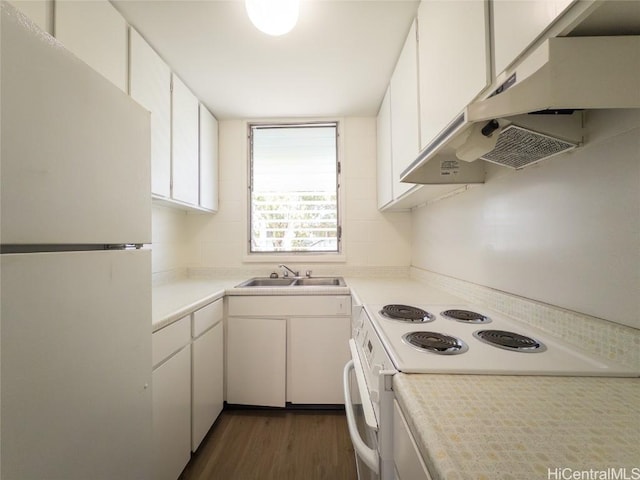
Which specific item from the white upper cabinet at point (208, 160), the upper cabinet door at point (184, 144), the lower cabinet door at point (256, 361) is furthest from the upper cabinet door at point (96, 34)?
the lower cabinet door at point (256, 361)

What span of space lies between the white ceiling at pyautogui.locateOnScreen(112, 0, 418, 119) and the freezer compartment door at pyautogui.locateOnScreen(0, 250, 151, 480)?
4.31ft

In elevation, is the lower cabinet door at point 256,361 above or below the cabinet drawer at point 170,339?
below

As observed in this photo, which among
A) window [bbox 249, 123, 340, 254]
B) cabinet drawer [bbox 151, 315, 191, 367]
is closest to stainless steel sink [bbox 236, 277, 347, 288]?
window [bbox 249, 123, 340, 254]

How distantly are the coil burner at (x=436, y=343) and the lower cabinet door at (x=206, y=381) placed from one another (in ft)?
3.89

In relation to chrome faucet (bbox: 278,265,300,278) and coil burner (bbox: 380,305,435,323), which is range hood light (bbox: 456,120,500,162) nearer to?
coil burner (bbox: 380,305,435,323)

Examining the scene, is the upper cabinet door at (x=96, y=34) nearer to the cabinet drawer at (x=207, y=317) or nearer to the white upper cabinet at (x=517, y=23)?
the cabinet drawer at (x=207, y=317)

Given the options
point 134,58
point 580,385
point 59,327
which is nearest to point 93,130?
point 59,327

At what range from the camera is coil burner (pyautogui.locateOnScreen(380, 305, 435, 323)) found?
1.03 metres

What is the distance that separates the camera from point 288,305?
5.95 feet

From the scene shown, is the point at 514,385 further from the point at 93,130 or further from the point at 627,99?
the point at 93,130

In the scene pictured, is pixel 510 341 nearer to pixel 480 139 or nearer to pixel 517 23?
pixel 480 139

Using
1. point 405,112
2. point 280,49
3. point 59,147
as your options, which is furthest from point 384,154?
point 59,147

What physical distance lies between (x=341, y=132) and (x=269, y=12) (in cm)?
133

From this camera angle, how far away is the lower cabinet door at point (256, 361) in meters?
1.78
